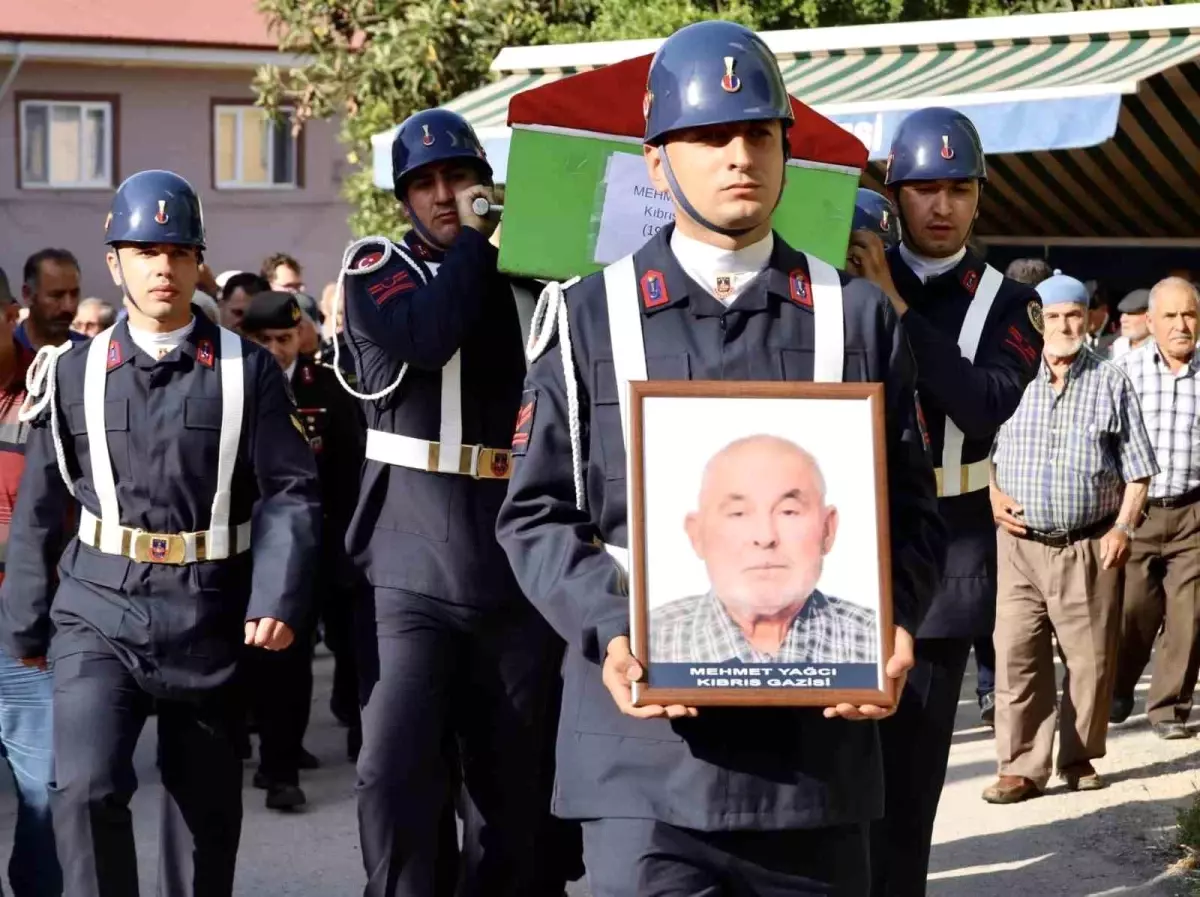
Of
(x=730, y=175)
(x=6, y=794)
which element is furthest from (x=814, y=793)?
(x=6, y=794)

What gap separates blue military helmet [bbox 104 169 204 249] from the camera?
584 centimetres

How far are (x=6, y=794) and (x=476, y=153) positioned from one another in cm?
436

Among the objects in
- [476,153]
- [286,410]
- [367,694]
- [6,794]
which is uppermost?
[476,153]

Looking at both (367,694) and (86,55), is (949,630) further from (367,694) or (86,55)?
(86,55)

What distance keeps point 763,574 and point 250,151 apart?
25.4 metres

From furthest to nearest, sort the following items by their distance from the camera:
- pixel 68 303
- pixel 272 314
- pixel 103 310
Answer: pixel 103 310
pixel 272 314
pixel 68 303

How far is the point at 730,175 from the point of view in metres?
3.76

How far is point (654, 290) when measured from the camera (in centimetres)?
384

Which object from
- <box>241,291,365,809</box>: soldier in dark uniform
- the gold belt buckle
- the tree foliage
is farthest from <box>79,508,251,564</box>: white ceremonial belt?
the tree foliage

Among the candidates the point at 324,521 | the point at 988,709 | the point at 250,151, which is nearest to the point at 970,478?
the point at 324,521

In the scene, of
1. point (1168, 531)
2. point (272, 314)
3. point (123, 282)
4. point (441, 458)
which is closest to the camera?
point (441, 458)

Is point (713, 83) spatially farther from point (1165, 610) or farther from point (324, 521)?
point (1165, 610)

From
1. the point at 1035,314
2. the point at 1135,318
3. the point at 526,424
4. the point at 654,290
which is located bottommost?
the point at 526,424

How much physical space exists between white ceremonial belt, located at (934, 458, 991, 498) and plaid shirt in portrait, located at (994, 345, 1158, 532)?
3.40m
